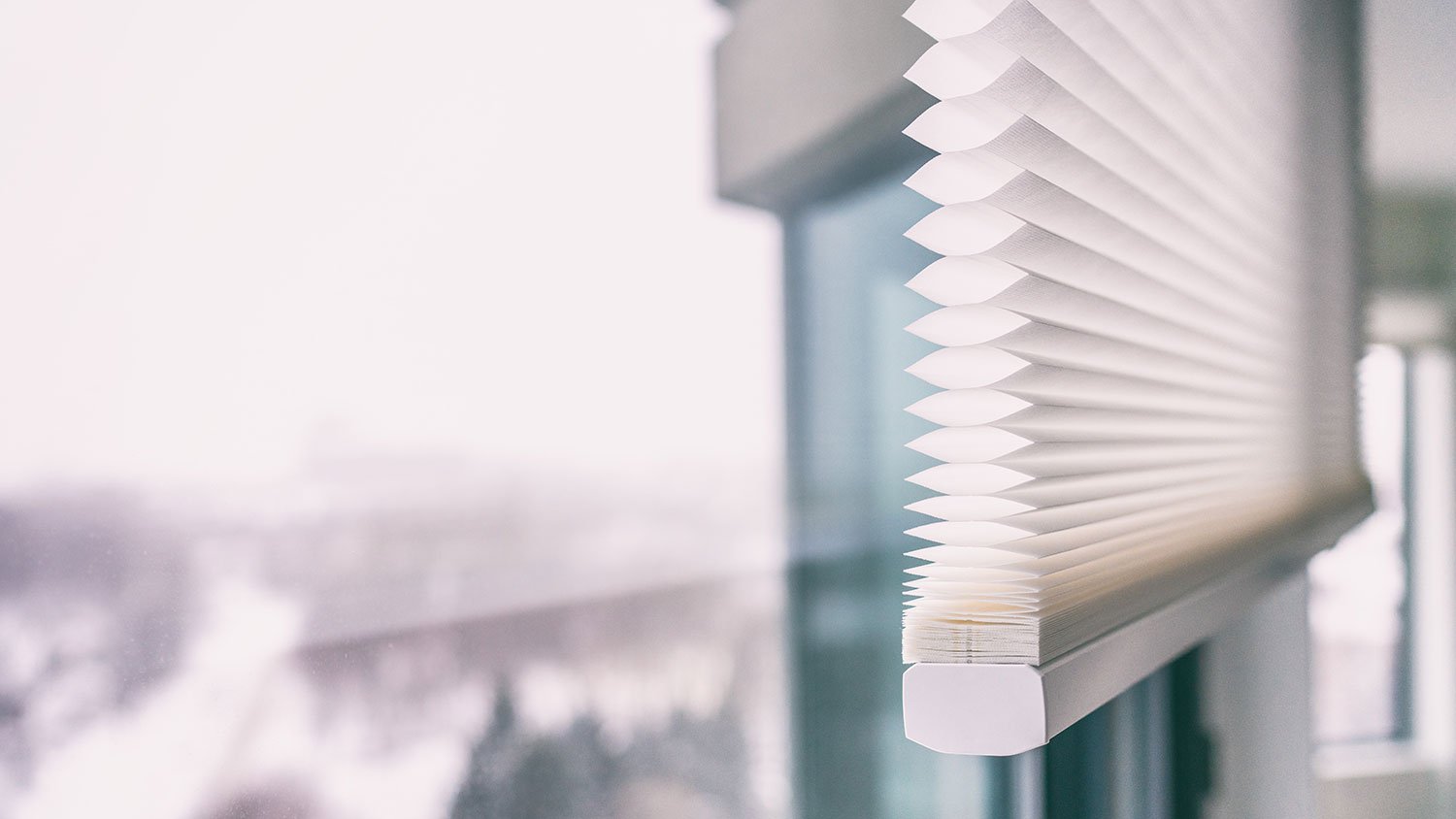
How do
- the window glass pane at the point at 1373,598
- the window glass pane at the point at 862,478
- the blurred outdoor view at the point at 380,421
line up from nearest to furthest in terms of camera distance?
the blurred outdoor view at the point at 380,421 → the window glass pane at the point at 862,478 → the window glass pane at the point at 1373,598

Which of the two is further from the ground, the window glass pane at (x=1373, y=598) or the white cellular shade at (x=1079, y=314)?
the white cellular shade at (x=1079, y=314)

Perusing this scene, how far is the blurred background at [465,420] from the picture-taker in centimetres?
38

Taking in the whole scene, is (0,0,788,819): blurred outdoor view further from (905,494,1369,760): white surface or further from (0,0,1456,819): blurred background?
(905,494,1369,760): white surface

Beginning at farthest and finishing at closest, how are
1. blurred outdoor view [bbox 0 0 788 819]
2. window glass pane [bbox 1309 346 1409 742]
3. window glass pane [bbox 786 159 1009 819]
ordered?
window glass pane [bbox 1309 346 1409 742], window glass pane [bbox 786 159 1009 819], blurred outdoor view [bbox 0 0 788 819]

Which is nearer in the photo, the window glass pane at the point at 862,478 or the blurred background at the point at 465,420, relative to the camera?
the blurred background at the point at 465,420

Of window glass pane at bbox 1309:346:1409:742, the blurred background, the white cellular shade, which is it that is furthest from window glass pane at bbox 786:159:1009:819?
window glass pane at bbox 1309:346:1409:742

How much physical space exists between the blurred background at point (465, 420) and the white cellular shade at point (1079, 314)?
0.60 feet

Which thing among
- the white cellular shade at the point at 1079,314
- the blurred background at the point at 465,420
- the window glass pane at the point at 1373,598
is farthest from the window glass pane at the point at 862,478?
the window glass pane at the point at 1373,598

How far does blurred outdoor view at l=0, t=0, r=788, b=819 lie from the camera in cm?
37

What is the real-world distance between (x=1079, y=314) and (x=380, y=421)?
37cm

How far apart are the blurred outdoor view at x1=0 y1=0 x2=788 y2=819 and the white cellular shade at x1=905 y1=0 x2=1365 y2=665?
0.67ft

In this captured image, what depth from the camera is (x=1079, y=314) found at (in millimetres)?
471

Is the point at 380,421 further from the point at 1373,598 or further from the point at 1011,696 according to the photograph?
the point at 1373,598

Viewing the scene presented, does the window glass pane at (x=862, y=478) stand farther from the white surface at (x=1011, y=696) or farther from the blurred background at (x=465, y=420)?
the white surface at (x=1011, y=696)
